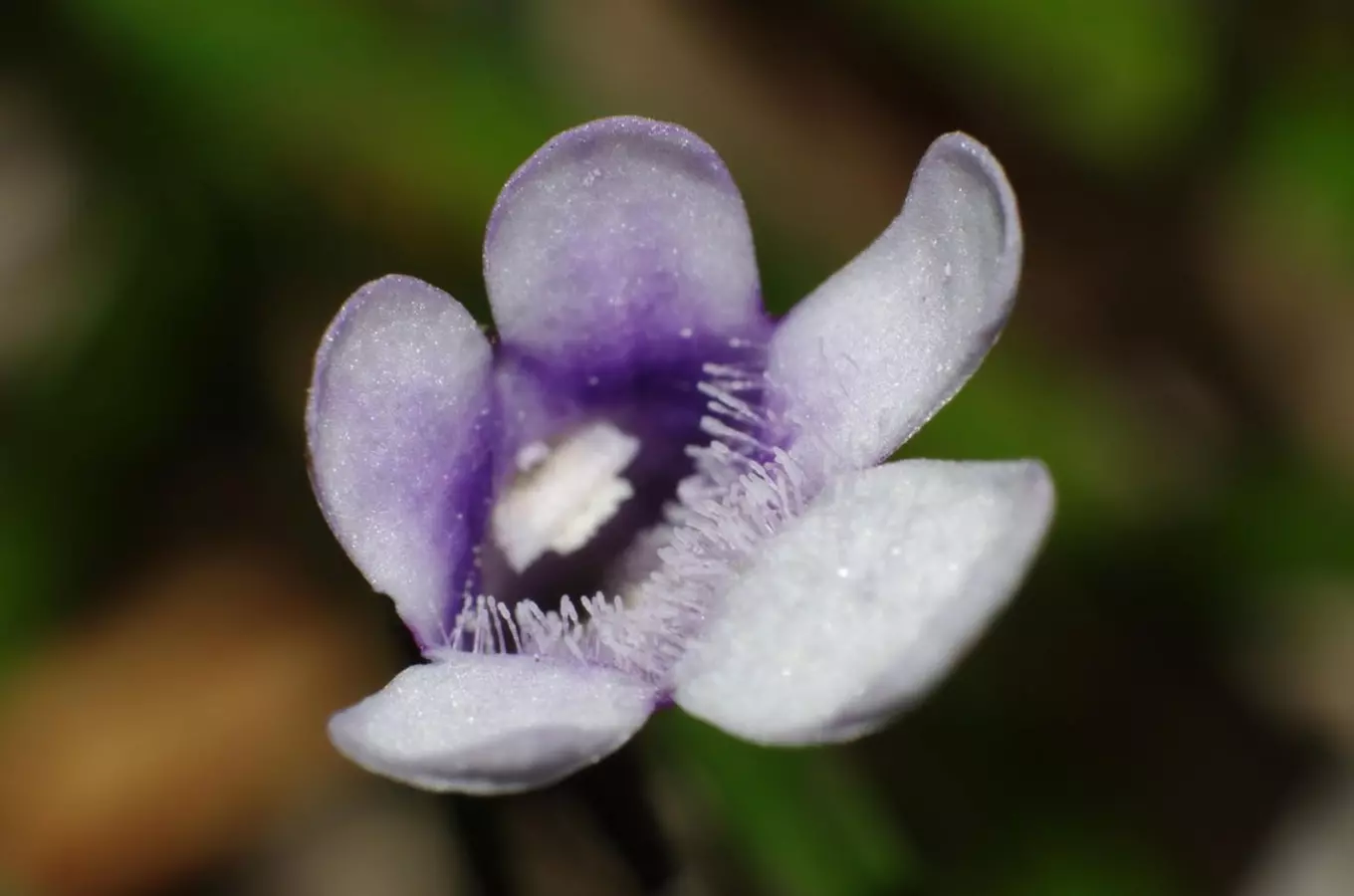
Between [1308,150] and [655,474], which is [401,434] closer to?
[655,474]

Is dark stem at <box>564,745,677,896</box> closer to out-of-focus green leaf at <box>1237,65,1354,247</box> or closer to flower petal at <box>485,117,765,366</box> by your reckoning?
flower petal at <box>485,117,765,366</box>

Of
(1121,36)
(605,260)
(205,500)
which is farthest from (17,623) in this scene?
(1121,36)

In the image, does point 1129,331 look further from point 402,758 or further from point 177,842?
point 402,758

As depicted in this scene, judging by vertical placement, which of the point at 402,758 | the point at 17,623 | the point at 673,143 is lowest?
the point at 17,623

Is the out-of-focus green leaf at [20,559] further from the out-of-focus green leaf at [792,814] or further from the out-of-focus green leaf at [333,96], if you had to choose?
the out-of-focus green leaf at [792,814]

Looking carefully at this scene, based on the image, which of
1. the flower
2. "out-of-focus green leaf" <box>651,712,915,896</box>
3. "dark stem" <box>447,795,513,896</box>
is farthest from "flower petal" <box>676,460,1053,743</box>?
"out-of-focus green leaf" <box>651,712,915,896</box>
